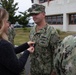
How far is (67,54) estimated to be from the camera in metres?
2.10

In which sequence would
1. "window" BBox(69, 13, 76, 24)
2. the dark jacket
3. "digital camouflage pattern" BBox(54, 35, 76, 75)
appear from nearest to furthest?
"digital camouflage pattern" BBox(54, 35, 76, 75) < the dark jacket < "window" BBox(69, 13, 76, 24)

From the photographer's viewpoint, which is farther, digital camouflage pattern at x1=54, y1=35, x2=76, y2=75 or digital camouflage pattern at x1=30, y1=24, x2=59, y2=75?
digital camouflage pattern at x1=30, y1=24, x2=59, y2=75

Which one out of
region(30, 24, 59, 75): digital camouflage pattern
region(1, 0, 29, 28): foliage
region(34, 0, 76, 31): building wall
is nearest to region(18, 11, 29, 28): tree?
region(1, 0, 29, 28): foliage

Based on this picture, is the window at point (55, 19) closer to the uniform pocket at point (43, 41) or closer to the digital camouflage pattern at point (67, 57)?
the uniform pocket at point (43, 41)

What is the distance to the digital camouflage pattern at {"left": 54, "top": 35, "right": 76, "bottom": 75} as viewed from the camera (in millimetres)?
2072

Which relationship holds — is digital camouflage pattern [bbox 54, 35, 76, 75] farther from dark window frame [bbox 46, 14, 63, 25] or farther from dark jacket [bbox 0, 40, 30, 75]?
dark window frame [bbox 46, 14, 63, 25]

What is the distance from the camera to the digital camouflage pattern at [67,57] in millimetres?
2072

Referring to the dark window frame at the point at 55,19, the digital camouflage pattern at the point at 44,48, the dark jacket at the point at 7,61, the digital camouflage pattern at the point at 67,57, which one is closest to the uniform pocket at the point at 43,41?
the digital camouflage pattern at the point at 44,48

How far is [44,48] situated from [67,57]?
1891 millimetres

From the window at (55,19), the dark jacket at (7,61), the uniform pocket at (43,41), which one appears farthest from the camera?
the window at (55,19)

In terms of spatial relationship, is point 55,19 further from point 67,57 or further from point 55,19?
point 67,57

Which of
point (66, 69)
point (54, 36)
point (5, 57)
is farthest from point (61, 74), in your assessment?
point (54, 36)

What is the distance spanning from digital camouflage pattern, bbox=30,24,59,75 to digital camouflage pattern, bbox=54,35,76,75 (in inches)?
69.4

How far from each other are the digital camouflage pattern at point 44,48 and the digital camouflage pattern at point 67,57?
176 centimetres
